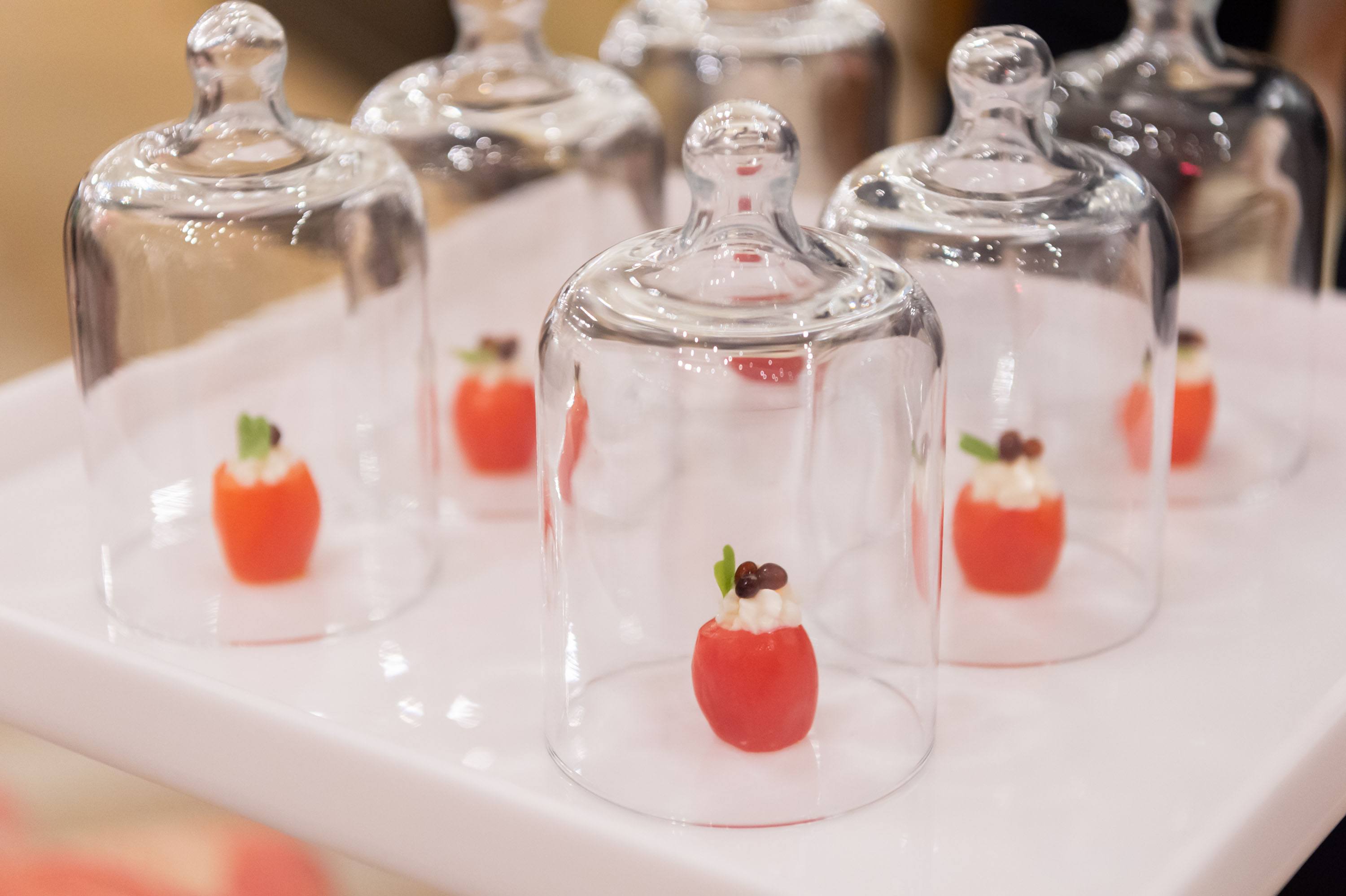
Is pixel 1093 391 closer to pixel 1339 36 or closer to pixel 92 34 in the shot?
pixel 1339 36

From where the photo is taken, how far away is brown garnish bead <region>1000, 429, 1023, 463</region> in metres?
0.80

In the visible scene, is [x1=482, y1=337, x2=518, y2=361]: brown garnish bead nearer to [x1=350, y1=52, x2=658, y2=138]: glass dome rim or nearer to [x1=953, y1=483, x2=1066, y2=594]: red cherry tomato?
[x1=350, y1=52, x2=658, y2=138]: glass dome rim

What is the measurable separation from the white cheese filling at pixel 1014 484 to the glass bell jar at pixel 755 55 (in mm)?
485

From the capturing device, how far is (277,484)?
814 millimetres

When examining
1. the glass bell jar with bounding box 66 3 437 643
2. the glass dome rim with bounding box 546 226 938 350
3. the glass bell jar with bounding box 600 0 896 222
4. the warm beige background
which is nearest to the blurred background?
the warm beige background

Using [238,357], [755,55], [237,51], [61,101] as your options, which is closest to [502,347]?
[238,357]

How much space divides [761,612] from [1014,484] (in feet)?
0.64

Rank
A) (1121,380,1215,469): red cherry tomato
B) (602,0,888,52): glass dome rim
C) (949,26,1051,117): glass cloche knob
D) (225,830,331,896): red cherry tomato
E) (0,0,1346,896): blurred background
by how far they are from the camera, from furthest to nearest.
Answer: (0,0,1346,896): blurred background < (602,0,888,52): glass dome rim < (1121,380,1215,469): red cherry tomato < (225,830,331,896): red cherry tomato < (949,26,1051,117): glass cloche knob

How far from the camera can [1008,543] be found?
2.62 ft

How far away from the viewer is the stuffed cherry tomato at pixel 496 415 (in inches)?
37.7

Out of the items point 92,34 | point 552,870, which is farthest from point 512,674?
point 92,34

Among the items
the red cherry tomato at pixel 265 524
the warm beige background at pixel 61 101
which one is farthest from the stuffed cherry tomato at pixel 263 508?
the warm beige background at pixel 61 101

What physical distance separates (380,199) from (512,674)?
243 millimetres

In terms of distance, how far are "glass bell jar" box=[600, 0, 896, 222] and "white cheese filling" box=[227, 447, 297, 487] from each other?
0.50 metres
